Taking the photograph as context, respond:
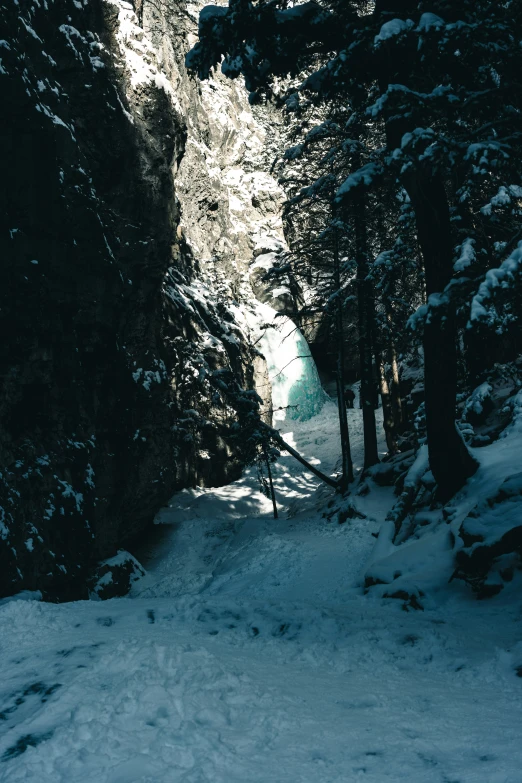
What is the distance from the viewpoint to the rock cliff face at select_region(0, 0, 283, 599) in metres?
9.22

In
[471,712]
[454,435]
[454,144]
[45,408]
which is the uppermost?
[454,144]

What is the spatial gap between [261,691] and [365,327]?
38.6ft

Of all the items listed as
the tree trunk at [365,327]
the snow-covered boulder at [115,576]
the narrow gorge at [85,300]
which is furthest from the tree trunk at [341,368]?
the snow-covered boulder at [115,576]

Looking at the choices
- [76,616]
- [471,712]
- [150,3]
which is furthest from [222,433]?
[150,3]

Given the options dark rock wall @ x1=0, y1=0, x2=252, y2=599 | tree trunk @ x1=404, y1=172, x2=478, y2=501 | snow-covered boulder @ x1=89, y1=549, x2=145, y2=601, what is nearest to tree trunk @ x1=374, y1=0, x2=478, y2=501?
tree trunk @ x1=404, y1=172, x2=478, y2=501

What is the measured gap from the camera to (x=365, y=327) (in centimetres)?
1371

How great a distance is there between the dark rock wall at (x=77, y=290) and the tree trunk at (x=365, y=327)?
17.8 feet

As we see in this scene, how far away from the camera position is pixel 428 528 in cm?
659

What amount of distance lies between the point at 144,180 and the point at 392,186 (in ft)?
25.1

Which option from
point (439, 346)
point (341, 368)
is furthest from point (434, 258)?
point (341, 368)

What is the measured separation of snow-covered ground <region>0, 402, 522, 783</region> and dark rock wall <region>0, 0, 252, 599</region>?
567cm

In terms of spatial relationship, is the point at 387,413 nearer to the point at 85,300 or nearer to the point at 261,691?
the point at 85,300

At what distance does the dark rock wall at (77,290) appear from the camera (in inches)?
362

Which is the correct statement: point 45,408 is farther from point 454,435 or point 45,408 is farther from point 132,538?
point 454,435
